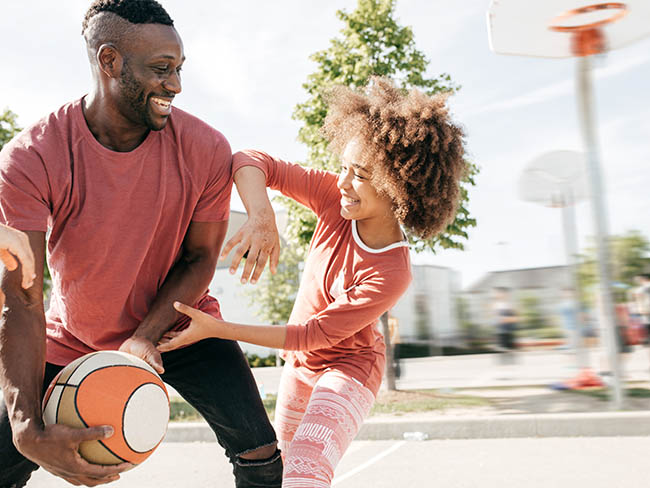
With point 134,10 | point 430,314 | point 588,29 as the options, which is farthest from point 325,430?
point 430,314

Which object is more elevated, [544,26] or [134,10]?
[544,26]

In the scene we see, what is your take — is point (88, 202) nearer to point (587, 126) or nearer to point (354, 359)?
point (354, 359)

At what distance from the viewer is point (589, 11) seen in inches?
247

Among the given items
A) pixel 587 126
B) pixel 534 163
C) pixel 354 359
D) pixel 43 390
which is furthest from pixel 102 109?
pixel 534 163

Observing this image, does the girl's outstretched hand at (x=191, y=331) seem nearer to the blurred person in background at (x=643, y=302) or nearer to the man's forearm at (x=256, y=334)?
the man's forearm at (x=256, y=334)

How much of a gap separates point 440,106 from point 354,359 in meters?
1.30

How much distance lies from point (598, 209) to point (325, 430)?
5119mm

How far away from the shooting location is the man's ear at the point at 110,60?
2.60 meters

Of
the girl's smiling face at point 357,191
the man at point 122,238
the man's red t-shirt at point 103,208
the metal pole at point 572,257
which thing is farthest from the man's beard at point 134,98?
the metal pole at point 572,257

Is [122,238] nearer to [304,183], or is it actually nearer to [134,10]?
[134,10]

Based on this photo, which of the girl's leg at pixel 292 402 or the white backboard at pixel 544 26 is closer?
the girl's leg at pixel 292 402

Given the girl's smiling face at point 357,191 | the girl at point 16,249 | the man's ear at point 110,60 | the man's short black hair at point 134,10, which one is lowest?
the girl at point 16,249

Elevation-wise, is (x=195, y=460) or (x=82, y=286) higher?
(x=82, y=286)

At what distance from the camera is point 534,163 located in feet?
26.7
